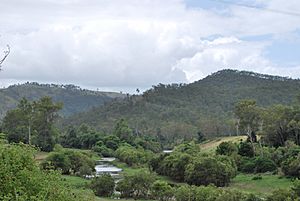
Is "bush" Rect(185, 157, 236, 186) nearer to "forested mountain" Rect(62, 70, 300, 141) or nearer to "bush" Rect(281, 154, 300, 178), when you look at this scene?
"bush" Rect(281, 154, 300, 178)

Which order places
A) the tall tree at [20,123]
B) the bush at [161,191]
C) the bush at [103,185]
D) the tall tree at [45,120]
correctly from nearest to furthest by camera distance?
the bush at [161,191], the bush at [103,185], the tall tree at [45,120], the tall tree at [20,123]

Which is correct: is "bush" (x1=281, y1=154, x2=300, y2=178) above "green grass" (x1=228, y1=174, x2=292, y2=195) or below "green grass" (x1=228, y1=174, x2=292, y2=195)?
above

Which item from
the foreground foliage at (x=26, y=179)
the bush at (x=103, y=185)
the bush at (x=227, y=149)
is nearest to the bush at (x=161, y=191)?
the bush at (x=103, y=185)

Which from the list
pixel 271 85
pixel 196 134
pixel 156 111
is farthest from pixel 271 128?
pixel 271 85

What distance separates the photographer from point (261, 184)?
58.6 m

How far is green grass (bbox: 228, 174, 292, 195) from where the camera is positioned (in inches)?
2195

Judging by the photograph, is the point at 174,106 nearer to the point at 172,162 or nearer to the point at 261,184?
the point at 172,162

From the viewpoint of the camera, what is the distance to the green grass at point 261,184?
5576cm

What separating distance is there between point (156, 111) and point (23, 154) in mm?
151350

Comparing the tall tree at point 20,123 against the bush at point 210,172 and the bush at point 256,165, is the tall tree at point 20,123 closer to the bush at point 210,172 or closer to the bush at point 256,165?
the bush at point 210,172

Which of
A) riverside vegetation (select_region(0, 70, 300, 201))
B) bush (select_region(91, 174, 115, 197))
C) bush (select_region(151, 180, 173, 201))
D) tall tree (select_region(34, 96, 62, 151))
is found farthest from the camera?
tall tree (select_region(34, 96, 62, 151))

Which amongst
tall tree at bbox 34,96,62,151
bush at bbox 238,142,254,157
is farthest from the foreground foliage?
tall tree at bbox 34,96,62,151

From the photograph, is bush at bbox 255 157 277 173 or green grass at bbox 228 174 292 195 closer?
green grass at bbox 228 174 292 195

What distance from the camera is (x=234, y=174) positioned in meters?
63.7
